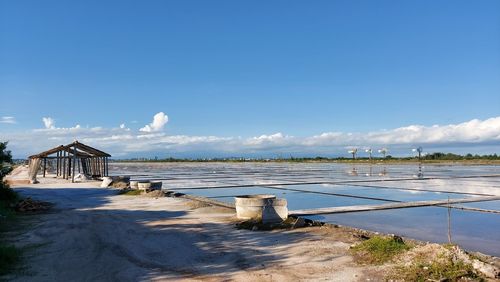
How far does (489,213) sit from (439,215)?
61.0 inches

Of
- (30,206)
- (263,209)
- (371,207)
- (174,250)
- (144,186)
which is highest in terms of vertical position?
(144,186)

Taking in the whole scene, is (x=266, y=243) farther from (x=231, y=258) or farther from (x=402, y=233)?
(x=402, y=233)

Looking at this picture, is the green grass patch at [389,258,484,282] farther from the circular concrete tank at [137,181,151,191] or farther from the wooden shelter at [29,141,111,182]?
the wooden shelter at [29,141,111,182]

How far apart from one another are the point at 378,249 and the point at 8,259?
6.29 meters

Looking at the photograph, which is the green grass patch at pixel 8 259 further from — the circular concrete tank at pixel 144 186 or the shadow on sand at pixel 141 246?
the circular concrete tank at pixel 144 186

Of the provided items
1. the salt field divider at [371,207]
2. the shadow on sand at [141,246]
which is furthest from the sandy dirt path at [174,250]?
the salt field divider at [371,207]

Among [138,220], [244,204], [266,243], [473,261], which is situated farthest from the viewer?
[138,220]

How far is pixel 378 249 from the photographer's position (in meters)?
7.42

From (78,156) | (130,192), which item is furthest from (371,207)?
(78,156)

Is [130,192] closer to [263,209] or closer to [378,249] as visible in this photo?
[263,209]

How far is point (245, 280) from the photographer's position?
20.3 feet

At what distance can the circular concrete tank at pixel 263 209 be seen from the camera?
35.0ft

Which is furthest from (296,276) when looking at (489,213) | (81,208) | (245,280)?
(81,208)

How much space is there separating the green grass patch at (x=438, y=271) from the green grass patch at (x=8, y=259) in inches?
235
